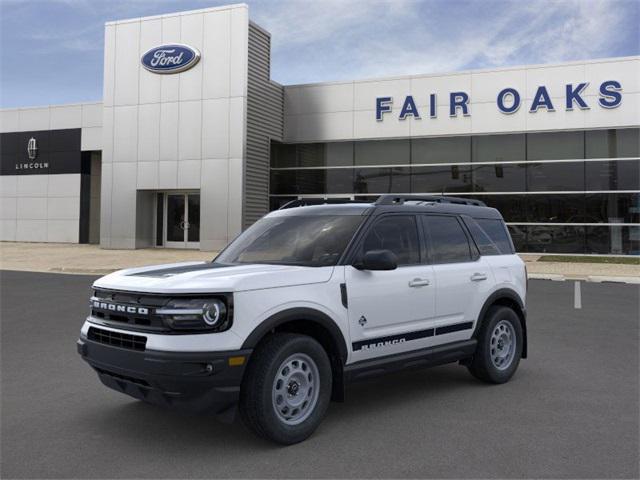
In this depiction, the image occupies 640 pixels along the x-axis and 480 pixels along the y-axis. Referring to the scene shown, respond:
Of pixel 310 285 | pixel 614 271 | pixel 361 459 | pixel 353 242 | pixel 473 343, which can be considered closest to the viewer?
pixel 361 459

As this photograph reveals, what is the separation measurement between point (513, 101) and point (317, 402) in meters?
22.6

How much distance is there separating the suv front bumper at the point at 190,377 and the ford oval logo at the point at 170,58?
23.9 metres

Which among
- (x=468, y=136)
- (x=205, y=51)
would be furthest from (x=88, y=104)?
(x=468, y=136)

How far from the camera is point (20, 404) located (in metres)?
5.25

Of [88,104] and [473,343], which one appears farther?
[88,104]

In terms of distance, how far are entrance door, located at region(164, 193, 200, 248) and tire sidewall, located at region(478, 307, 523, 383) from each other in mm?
22491

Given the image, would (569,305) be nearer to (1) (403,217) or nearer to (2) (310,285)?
(1) (403,217)

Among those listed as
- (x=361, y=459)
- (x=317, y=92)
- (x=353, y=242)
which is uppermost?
(x=317, y=92)

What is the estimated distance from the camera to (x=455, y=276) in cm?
559

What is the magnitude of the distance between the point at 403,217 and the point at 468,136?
69.1 feet

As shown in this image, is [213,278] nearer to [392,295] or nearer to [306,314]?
[306,314]

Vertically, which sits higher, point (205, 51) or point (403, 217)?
point (205, 51)

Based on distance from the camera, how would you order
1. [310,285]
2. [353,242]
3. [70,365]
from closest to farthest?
1. [310,285]
2. [353,242]
3. [70,365]

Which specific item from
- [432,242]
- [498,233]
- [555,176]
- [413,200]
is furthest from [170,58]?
[432,242]
